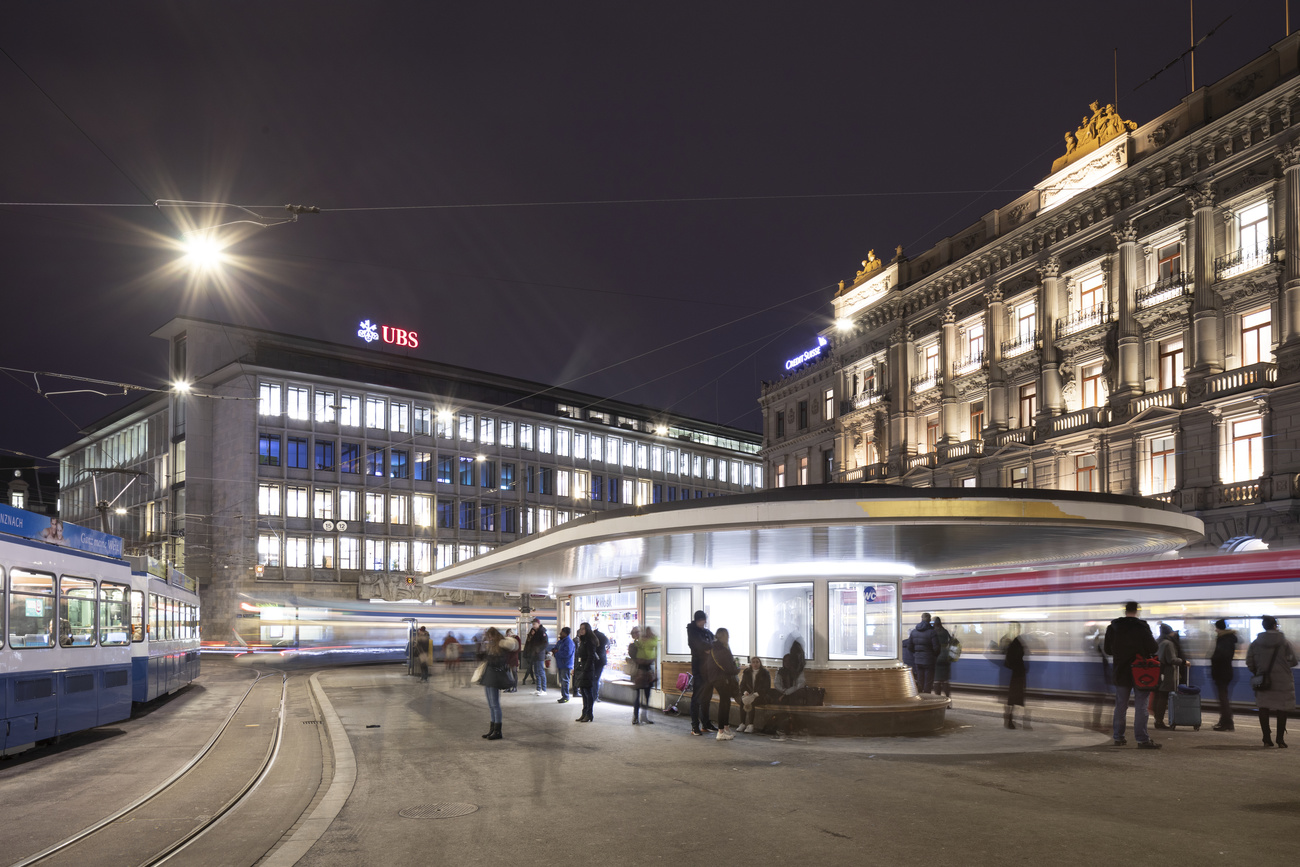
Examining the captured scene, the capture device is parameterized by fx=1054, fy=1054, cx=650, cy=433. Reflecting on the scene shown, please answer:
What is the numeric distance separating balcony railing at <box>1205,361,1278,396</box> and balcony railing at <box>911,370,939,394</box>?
1521 cm

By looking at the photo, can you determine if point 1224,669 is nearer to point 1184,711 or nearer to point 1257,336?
point 1184,711

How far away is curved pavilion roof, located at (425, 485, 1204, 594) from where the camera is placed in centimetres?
1355

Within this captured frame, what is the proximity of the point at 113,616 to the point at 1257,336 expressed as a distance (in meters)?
34.6

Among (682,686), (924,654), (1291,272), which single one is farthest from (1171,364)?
(682,686)

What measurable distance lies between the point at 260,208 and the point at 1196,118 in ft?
108

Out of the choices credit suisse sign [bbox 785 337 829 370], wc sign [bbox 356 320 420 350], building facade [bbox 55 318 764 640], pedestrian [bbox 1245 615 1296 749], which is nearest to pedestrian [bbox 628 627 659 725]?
pedestrian [bbox 1245 615 1296 749]

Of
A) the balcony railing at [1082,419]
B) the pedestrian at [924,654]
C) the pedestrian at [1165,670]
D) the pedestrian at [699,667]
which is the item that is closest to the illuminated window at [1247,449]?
the balcony railing at [1082,419]

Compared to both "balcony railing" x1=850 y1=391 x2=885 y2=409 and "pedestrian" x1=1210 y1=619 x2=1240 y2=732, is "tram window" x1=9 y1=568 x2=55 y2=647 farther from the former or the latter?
"balcony railing" x1=850 y1=391 x2=885 y2=409

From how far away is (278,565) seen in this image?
239 ft

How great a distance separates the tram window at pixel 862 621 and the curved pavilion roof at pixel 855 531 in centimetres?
34

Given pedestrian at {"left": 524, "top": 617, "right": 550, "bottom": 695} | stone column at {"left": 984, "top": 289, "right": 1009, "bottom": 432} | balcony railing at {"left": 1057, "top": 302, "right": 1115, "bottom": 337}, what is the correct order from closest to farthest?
pedestrian at {"left": 524, "top": 617, "right": 550, "bottom": 695}, balcony railing at {"left": 1057, "top": 302, "right": 1115, "bottom": 337}, stone column at {"left": 984, "top": 289, "right": 1009, "bottom": 432}

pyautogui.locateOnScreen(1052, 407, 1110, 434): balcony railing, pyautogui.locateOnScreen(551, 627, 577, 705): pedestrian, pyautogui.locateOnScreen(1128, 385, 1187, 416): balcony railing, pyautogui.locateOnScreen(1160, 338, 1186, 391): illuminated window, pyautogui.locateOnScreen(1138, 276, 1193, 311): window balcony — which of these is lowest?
pyautogui.locateOnScreen(551, 627, 577, 705): pedestrian

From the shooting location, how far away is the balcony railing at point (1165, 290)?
123 feet

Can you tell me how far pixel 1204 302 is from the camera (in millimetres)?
36406
